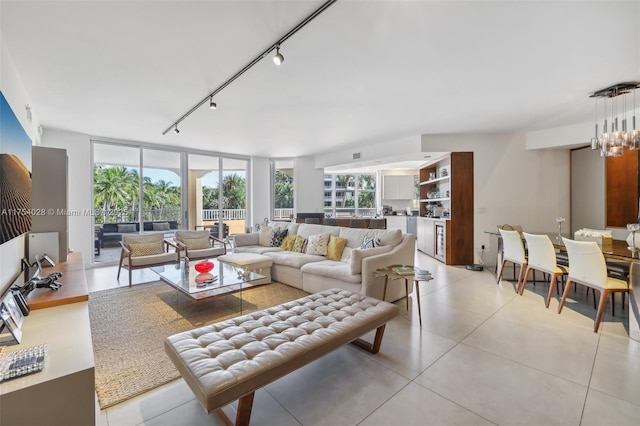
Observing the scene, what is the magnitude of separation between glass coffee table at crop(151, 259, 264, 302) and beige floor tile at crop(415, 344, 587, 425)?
83.6 inches

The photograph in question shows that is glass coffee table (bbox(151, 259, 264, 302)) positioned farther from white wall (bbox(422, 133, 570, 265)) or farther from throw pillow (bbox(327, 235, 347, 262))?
white wall (bbox(422, 133, 570, 265))

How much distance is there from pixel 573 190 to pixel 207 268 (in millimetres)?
6995

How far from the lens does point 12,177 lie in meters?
1.97

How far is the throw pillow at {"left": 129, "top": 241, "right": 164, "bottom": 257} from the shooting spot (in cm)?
470

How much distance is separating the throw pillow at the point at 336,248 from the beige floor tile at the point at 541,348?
206 centimetres

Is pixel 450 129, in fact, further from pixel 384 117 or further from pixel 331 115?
pixel 331 115

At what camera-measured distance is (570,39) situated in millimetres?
2406

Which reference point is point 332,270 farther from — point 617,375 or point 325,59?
point 617,375

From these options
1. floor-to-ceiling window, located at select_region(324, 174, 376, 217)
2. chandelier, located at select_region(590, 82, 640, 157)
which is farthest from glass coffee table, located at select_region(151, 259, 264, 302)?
floor-to-ceiling window, located at select_region(324, 174, 376, 217)

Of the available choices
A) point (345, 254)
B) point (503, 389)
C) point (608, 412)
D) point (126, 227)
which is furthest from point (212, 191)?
point (608, 412)

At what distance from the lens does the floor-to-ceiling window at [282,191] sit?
28.5 ft

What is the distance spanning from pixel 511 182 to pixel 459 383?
16.6ft

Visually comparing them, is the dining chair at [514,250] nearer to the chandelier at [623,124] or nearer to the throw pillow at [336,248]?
the chandelier at [623,124]

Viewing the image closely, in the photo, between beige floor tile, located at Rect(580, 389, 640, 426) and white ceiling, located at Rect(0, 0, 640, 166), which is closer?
beige floor tile, located at Rect(580, 389, 640, 426)
